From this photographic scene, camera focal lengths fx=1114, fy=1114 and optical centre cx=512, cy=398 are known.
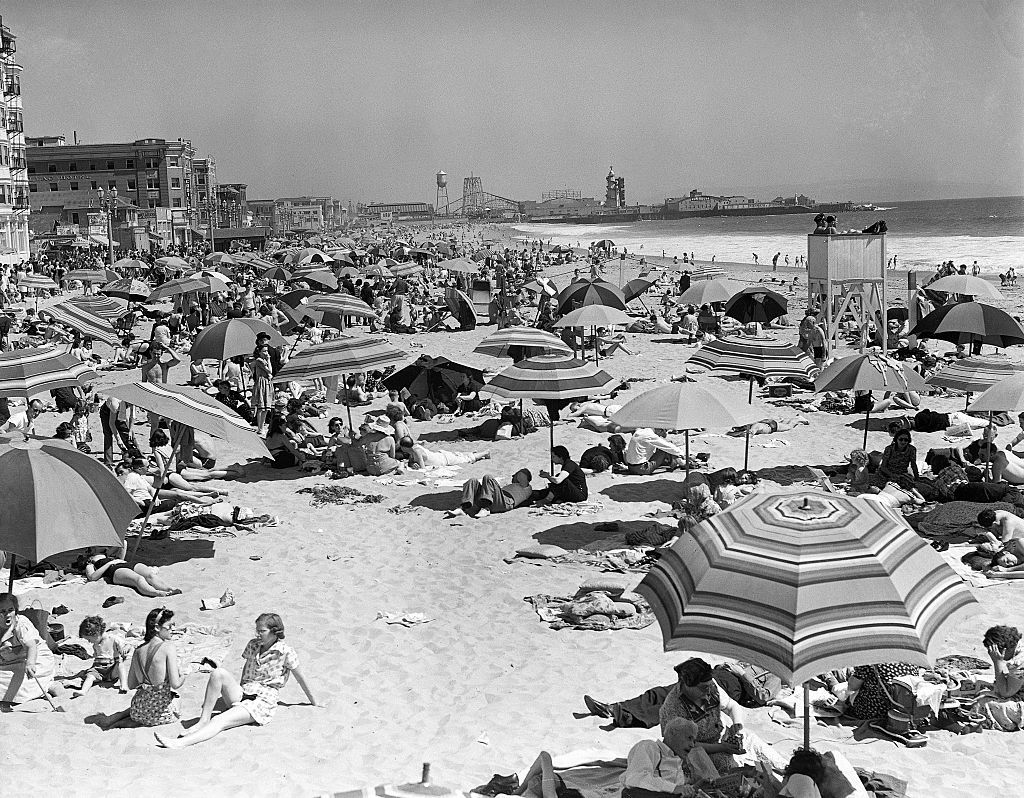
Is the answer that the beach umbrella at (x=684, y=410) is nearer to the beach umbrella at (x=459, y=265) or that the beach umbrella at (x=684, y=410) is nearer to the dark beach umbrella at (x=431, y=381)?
the dark beach umbrella at (x=431, y=381)

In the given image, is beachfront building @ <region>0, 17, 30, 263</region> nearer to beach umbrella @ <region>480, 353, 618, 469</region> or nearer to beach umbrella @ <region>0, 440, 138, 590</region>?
beach umbrella @ <region>480, 353, 618, 469</region>

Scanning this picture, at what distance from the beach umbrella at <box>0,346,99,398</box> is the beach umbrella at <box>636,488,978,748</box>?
771 centimetres

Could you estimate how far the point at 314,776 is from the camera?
5.25 m

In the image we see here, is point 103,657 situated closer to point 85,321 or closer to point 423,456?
point 423,456

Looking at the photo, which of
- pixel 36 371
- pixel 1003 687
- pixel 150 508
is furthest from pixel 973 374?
pixel 36 371

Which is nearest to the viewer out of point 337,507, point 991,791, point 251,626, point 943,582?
point 943,582

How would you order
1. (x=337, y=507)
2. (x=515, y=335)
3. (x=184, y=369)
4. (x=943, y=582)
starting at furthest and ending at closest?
(x=184, y=369)
(x=515, y=335)
(x=337, y=507)
(x=943, y=582)

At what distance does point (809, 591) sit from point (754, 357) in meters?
7.80

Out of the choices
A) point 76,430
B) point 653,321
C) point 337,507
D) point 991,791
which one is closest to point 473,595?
point 337,507

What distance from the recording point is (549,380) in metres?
10.4

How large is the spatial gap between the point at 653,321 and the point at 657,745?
1950 centimetres

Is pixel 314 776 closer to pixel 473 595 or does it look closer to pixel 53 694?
pixel 53 694

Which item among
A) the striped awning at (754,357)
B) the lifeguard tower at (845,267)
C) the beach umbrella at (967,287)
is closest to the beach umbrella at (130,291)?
the lifeguard tower at (845,267)

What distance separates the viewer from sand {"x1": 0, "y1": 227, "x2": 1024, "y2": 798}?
528cm
